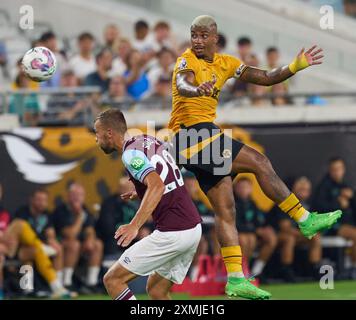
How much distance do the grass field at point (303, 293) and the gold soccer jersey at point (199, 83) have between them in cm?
441

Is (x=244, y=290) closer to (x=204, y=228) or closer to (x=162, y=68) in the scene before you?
(x=204, y=228)

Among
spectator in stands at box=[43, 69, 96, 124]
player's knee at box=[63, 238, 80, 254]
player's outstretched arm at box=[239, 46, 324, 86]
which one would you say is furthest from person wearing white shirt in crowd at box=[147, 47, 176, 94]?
player's outstretched arm at box=[239, 46, 324, 86]

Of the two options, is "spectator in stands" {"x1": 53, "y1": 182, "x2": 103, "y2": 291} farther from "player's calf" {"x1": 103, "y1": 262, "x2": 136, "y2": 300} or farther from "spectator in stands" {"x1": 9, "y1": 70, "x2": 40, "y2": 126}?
"player's calf" {"x1": 103, "y1": 262, "x2": 136, "y2": 300}

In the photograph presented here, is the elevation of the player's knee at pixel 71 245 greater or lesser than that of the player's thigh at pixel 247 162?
lesser

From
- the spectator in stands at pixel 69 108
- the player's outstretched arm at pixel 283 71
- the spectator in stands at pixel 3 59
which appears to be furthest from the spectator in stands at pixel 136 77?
the player's outstretched arm at pixel 283 71

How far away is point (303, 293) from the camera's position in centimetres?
1756

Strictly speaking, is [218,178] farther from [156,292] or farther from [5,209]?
[5,209]

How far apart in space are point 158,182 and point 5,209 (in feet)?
24.8

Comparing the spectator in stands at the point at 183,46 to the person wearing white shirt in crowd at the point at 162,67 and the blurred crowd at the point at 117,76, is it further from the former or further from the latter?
the person wearing white shirt in crowd at the point at 162,67

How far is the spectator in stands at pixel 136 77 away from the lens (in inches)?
795

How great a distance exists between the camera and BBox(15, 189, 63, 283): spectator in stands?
60.3 ft

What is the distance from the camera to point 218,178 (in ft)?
42.0

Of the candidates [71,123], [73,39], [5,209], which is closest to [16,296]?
[5,209]

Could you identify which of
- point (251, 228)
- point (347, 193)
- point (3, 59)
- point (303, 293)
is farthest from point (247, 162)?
point (3, 59)
